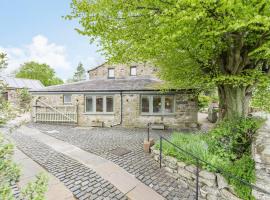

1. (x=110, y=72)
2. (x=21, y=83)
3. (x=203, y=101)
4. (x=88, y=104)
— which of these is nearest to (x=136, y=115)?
(x=88, y=104)

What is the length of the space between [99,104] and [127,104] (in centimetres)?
242

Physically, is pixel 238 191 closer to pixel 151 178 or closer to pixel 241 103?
pixel 151 178

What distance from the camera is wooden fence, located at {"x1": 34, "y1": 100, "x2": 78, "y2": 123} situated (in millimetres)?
13055

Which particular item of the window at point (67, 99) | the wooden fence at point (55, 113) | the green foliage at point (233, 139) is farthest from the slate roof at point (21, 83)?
the green foliage at point (233, 139)

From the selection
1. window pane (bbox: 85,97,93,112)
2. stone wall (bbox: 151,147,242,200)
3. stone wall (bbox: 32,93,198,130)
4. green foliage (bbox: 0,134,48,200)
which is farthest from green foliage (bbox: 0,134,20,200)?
window pane (bbox: 85,97,93,112)

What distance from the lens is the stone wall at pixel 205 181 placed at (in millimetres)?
3768

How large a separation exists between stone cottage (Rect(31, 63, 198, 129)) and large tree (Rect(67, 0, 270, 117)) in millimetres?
4248

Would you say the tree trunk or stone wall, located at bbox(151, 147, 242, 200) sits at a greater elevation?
the tree trunk

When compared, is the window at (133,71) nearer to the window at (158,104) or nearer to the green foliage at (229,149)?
the window at (158,104)

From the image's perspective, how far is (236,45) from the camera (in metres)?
5.77

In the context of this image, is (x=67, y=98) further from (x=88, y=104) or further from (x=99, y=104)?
(x=99, y=104)

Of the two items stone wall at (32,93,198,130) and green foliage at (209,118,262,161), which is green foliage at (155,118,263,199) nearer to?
green foliage at (209,118,262,161)

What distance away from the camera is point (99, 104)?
13055 millimetres

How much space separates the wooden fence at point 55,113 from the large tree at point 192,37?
778 cm
